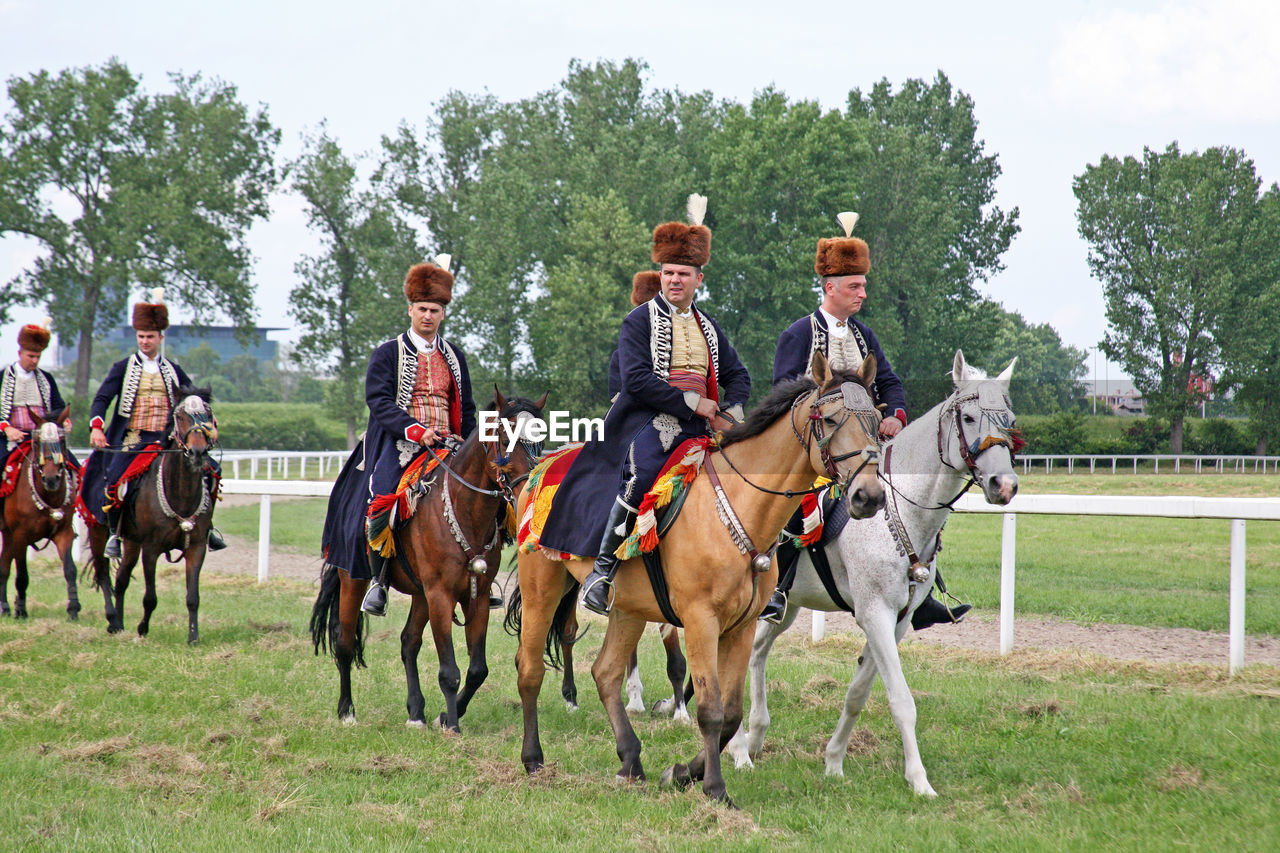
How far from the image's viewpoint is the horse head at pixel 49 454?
11867 millimetres

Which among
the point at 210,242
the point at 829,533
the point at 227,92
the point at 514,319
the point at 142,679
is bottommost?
the point at 142,679

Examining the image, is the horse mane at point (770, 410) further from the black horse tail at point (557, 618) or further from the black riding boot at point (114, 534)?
the black riding boot at point (114, 534)

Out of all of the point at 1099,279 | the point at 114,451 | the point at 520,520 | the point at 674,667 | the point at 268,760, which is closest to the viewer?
the point at 268,760

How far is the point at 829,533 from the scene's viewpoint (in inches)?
255

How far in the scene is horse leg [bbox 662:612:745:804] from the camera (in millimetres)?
5434

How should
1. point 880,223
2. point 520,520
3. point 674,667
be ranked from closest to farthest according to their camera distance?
point 520,520 → point 674,667 → point 880,223

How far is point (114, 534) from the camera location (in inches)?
430

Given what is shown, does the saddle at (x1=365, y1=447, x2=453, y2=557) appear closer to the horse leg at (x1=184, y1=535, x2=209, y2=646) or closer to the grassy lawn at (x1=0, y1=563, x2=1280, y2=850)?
the grassy lawn at (x1=0, y1=563, x2=1280, y2=850)

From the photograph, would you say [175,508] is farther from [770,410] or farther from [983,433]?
[983,433]

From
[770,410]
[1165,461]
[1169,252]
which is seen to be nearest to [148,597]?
[770,410]

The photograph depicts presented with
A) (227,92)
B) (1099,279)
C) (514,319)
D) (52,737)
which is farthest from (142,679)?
(227,92)

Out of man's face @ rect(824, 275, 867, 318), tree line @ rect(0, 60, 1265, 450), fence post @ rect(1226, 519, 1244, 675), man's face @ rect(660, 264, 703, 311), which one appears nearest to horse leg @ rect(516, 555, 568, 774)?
man's face @ rect(660, 264, 703, 311)

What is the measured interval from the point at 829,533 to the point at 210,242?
140ft

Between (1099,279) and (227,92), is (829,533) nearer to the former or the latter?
(1099,279)
